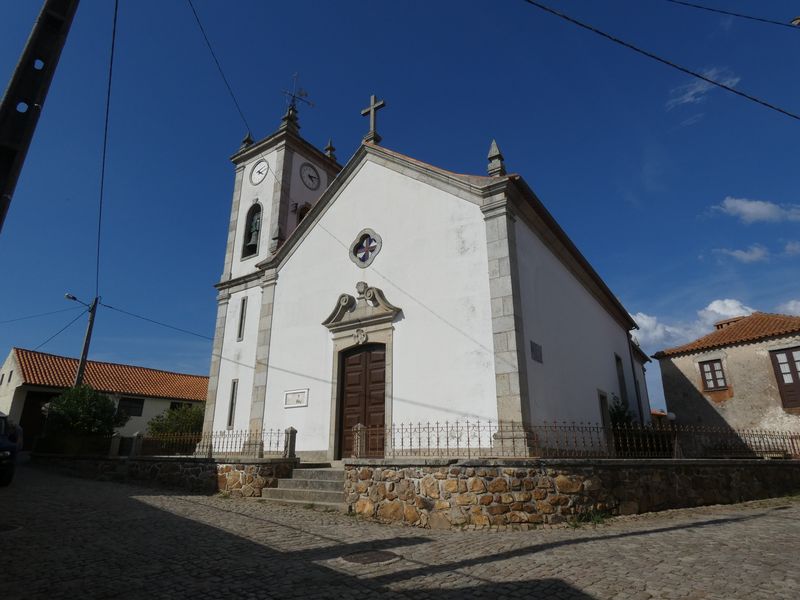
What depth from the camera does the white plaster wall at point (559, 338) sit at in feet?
31.9

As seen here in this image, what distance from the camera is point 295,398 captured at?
11.9 meters

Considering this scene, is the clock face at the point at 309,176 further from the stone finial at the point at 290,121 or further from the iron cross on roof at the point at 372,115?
the iron cross on roof at the point at 372,115

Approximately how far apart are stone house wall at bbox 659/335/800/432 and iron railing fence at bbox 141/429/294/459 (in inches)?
630

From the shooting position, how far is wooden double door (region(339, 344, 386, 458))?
34.3 feet

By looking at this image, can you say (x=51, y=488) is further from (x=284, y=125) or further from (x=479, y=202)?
(x=284, y=125)

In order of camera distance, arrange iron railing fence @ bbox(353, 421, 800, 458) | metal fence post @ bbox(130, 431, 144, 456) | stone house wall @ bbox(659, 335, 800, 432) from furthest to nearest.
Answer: stone house wall @ bbox(659, 335, 800, 432)
metal fence post @ bbox(130, 431, 144, 456)
iron railing fence @ bbox(353, 421, 800, 458)

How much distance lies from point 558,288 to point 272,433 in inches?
321

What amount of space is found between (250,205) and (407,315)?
29.6 feet

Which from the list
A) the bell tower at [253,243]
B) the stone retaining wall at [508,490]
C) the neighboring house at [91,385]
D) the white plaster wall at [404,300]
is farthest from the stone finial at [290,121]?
the neighboring house at [91,385]

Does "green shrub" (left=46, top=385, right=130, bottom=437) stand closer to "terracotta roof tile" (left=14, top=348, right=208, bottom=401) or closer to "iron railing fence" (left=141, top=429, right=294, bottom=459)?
"iron railing fence" (left=141, top=429, right=294, bottom=459)

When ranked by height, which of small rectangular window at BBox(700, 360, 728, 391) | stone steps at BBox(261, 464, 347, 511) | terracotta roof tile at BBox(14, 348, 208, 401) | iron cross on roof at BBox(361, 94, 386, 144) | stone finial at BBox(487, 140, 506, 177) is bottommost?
stone steps at BBox(261, 464, 347, 511)

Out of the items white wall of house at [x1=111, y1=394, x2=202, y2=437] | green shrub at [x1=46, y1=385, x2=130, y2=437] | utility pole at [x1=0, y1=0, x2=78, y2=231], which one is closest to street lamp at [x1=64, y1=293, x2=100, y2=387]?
green shrub at [x1=46, y1=385, x2=130, y2=437]

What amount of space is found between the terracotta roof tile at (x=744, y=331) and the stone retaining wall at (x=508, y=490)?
37.8 feet

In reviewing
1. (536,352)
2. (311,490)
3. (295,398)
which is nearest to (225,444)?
(295,398)
